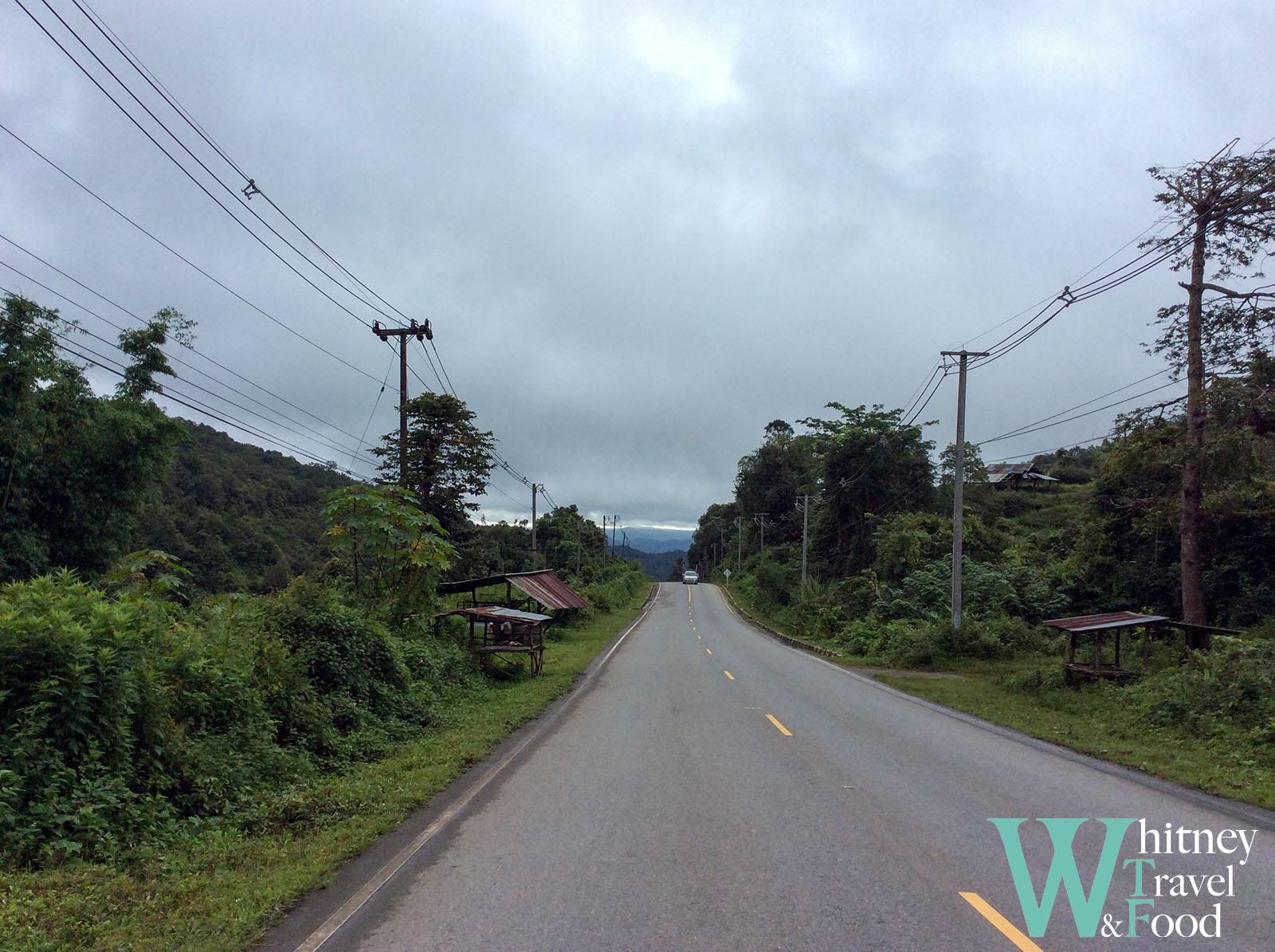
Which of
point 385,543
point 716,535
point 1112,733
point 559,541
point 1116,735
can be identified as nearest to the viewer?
point 1116,735

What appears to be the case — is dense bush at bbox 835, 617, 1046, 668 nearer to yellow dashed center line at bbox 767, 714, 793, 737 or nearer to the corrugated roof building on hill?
yellow dashed center line at bbox 767, 714, 793, 737

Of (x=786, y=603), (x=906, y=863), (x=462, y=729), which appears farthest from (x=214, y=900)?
(x=786, y=603)

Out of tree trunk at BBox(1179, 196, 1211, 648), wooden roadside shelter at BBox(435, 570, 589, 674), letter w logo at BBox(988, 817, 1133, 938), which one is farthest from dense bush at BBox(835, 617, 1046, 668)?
letter w logo at BBox(988, 817, 1133, 938)

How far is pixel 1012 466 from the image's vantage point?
68.3 m

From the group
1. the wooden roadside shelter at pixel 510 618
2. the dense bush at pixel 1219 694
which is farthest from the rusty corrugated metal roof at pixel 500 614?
the dense bush at pixel 1219 694

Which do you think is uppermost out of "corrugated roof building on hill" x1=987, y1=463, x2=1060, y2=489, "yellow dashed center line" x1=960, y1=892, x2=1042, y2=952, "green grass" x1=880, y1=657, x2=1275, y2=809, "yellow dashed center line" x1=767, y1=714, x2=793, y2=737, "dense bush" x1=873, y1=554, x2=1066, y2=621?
"corrugated roof building on hill" x1=987, y1=463, x2=1060, y2=489

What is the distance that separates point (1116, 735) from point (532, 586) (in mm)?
14005

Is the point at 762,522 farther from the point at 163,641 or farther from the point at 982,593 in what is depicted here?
the point at 163,641

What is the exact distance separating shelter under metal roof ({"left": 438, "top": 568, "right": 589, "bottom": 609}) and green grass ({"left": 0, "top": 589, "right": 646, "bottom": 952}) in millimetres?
10865

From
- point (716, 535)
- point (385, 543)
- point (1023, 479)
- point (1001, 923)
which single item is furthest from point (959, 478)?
point (716, 535)

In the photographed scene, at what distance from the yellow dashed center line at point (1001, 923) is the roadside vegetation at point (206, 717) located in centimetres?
438

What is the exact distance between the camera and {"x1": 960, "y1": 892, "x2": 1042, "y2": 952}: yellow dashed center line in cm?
430

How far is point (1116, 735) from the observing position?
11836mm

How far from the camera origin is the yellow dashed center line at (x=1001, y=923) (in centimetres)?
430
